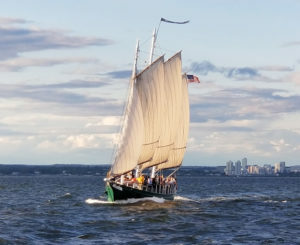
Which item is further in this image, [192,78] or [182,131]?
[192,78]

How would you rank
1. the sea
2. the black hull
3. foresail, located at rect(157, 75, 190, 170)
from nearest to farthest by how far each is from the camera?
the sea, the black hull, foresail, located at rect(157, 75, 190, 170)

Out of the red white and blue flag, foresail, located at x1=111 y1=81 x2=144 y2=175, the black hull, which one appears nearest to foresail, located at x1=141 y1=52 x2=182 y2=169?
foresail, located at x1=111 y1=81 x2=144 y2=175

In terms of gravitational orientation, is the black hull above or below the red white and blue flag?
below

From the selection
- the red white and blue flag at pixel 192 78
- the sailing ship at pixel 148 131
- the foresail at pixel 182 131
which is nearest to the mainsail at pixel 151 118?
the sailing ship at pixel 148 131

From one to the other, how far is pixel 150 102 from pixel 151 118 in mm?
2072

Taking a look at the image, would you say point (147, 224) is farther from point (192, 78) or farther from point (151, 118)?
point (192, 78)

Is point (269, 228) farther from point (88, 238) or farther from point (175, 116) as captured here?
point (175, 116)

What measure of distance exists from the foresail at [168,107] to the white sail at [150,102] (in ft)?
2.25

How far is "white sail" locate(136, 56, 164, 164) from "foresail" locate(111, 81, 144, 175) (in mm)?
944

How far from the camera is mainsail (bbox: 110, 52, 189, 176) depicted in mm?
75875

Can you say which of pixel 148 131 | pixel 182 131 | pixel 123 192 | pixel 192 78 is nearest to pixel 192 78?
pixel 192 78

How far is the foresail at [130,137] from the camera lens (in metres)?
75.6

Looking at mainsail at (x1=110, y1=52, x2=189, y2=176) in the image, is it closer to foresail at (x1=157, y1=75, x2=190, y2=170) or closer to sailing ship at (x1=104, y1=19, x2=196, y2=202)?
sailing ship at (x1=104, y1=19, x2=196, y2=202)

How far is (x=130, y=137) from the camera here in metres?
75.9
